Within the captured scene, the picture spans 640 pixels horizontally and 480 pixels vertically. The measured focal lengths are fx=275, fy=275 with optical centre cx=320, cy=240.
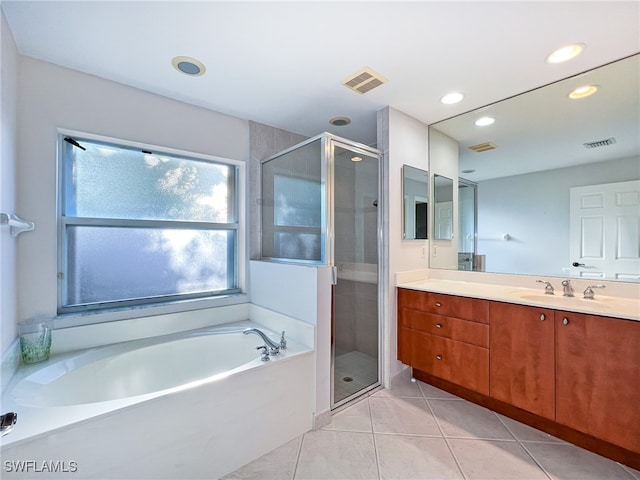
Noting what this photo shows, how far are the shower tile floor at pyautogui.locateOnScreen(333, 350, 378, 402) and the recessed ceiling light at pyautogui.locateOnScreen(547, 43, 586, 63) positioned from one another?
2.42 m

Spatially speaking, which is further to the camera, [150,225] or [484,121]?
[484,121]

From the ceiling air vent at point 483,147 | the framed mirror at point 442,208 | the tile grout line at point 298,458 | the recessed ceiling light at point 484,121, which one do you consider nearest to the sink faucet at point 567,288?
the framed mirror at point 442,208

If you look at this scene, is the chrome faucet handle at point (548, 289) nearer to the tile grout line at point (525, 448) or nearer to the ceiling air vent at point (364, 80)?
the tile grout line at point (525, 448)

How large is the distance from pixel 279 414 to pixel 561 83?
2903 millimetres

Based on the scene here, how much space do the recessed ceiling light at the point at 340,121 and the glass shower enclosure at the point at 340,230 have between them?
488mm

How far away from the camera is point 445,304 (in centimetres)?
209

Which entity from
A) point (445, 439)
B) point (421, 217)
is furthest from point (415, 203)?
point (445, 439)

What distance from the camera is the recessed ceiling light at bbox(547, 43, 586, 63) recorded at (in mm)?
1562

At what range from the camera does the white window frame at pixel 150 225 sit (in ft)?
5.96

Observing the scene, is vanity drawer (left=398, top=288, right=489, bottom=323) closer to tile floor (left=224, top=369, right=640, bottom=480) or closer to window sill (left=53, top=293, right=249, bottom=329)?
tile floor (left=224, top=369, right=640, bottom=480)

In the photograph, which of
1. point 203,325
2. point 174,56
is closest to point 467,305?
point 203,325

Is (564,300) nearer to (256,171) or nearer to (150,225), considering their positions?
(256,171)

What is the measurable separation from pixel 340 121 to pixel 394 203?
3.16ft

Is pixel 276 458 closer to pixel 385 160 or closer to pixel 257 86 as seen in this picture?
pixel 385 160
